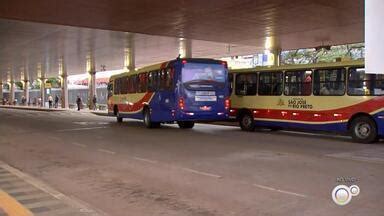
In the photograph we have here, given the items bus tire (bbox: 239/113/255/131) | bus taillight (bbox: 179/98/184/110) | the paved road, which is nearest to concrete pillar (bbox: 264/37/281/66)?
bus tire (bbox: 239/113/255/131)

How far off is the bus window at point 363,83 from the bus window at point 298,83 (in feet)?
5.99

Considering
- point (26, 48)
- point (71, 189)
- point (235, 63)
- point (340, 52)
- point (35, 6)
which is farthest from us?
point (235, 63)

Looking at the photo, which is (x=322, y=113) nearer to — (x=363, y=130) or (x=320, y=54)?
(x=363, y=130)

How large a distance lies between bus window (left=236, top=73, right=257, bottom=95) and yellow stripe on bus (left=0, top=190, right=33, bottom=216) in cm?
1411

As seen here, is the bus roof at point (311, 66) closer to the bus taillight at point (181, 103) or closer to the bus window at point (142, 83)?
the bus taillight at point (181, 103)

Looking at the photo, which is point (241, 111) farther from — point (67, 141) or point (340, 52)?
point (340, 52)

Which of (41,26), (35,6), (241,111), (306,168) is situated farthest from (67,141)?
(41,26)

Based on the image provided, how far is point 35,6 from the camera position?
1911cm

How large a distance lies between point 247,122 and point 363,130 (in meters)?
5.90

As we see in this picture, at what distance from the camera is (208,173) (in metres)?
9.73

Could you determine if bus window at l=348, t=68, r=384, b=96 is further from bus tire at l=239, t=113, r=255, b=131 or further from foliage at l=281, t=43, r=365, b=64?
foliage at l=281, t=43, r=365, b=64

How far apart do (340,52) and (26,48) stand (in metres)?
29.1

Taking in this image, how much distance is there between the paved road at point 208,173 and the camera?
706cm

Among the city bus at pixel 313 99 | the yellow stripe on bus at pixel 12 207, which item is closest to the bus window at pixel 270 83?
the city bus at pixel 313 99
